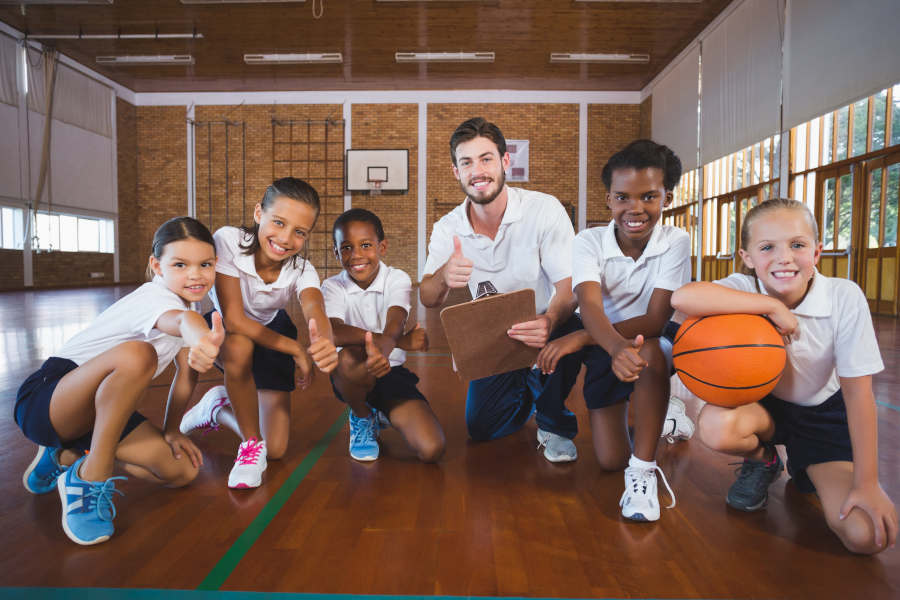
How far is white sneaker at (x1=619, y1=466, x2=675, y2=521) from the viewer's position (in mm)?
1463

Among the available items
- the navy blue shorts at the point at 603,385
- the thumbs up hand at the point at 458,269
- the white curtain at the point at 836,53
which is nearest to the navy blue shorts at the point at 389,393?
the thumbs up hand at the point at 458,269

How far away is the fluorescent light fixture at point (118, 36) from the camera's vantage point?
10047 millimetres

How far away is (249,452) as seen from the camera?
1.75 m

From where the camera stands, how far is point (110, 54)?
11312 millimetres

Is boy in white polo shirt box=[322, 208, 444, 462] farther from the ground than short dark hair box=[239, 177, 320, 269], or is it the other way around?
short dark hair box=[239, 177, 320, 269]

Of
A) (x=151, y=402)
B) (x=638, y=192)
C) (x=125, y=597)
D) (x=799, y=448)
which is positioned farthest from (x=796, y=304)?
(x=151, y=402)

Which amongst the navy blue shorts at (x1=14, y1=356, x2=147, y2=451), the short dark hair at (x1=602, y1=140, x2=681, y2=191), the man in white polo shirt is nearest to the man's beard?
the man in white polo shirt

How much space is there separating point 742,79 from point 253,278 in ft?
29.9

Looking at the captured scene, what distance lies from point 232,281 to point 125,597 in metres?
1.03

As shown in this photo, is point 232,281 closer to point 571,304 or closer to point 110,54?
point 571,304

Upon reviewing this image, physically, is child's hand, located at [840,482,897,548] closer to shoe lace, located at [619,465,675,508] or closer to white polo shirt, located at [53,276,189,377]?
shoe lace, located at [619,465,675,508]

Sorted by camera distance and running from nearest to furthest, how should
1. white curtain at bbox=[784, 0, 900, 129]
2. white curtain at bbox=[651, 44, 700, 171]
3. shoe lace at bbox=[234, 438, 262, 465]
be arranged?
shoe lace at bbox=[234, 438, 262, 465]
white curtain at bbox=[784, 0, 900, 129]
white curtain at bbox=[651, 44, 700, 171]

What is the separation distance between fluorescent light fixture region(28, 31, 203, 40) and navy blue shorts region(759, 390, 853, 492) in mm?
11270

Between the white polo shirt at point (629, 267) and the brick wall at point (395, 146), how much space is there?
→ 1118 centimetres
